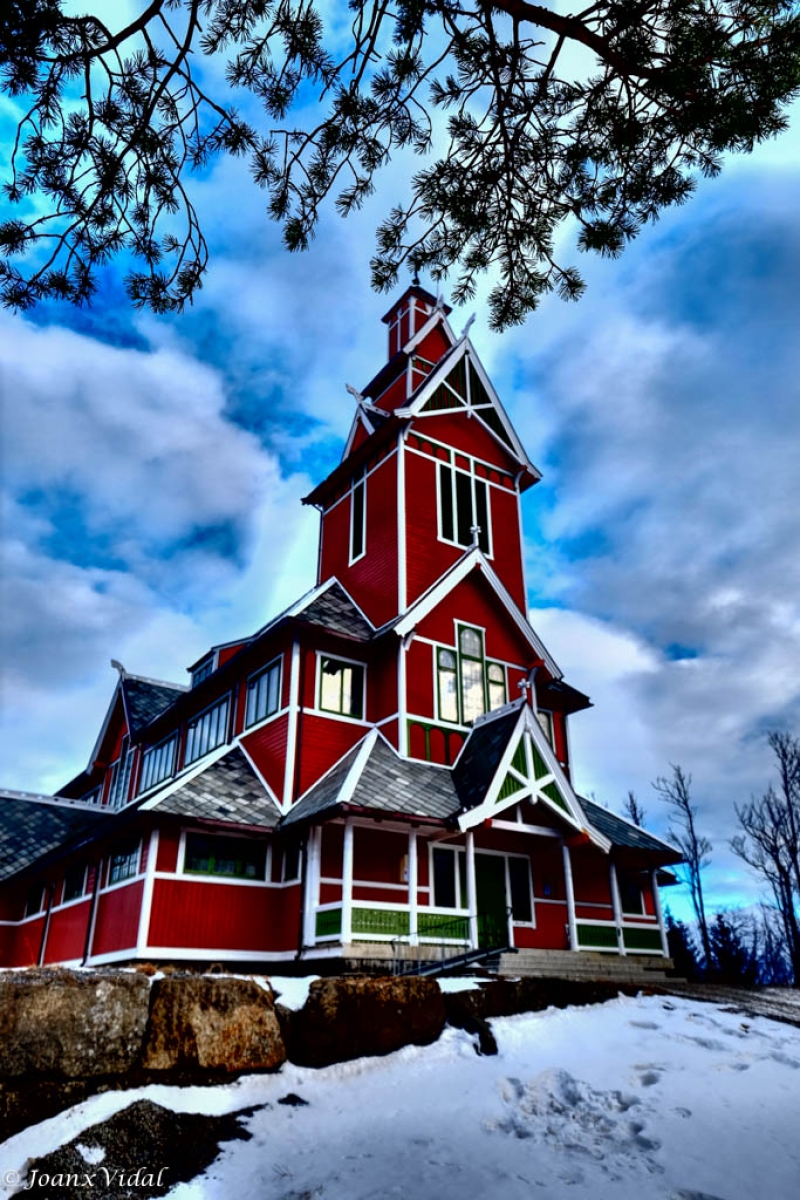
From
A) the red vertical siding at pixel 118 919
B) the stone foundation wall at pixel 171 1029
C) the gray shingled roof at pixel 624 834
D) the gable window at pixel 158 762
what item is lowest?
the stone foundation wall at pixel 171 1029

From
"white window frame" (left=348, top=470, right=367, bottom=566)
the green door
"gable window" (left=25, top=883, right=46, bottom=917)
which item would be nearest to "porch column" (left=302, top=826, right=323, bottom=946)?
the green door

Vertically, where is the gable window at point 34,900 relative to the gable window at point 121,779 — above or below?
below

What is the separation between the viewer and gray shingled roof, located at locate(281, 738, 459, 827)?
16.0 m

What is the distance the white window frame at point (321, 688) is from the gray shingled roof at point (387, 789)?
0.86m

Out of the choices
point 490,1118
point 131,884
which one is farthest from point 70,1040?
point 131,884

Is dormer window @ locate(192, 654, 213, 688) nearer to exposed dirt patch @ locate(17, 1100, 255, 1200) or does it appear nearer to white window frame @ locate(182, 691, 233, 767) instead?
white window frame @ locate(182, 691, 233, 767)

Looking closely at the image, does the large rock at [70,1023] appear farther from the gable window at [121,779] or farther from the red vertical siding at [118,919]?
the gable window at [121,779]

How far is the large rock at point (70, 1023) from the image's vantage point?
584 centimetres

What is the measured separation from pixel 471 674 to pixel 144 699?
47.6 feet

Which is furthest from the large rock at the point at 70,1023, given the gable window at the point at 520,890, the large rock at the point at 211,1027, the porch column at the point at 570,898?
the gable window at the point at 520,890

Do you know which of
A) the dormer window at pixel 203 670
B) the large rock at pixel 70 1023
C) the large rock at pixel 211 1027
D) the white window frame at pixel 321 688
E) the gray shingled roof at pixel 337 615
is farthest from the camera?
the dormer window at pixel 203 670

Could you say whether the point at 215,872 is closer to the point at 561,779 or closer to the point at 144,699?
the point at 561,779

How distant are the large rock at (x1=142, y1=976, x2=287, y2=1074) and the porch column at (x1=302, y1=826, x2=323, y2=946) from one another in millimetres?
9072

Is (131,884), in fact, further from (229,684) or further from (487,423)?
(487,423)
